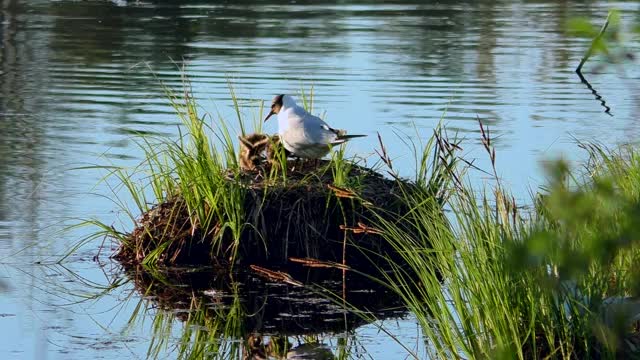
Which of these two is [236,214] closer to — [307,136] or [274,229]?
[274,229]

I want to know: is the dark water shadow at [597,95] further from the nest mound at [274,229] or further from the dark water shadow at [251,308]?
the dark water shadow at [251,308]

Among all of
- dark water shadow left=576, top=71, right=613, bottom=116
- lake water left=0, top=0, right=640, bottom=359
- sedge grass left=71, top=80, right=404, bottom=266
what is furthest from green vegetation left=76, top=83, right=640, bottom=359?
dark water shadow left=576, top=71, right=613, bottom=116

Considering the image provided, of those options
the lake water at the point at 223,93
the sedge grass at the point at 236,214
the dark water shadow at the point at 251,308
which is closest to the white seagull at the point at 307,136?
the sedge grass at the point at 236,214

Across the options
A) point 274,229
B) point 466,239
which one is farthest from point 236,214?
point 466,239

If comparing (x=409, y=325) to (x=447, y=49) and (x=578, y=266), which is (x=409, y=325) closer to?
(x=578, y=266)

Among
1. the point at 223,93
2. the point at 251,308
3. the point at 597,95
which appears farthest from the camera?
the point at 597,95

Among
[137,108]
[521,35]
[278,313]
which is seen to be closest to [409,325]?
[278,313]

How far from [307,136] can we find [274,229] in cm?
57

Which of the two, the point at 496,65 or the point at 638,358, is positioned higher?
the point at 638,358

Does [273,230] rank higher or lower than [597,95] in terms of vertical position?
higher

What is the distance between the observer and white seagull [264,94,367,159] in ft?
27.1

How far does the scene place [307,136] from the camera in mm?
8258

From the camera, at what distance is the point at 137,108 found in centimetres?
1417

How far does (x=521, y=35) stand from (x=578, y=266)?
1919 centimetres
